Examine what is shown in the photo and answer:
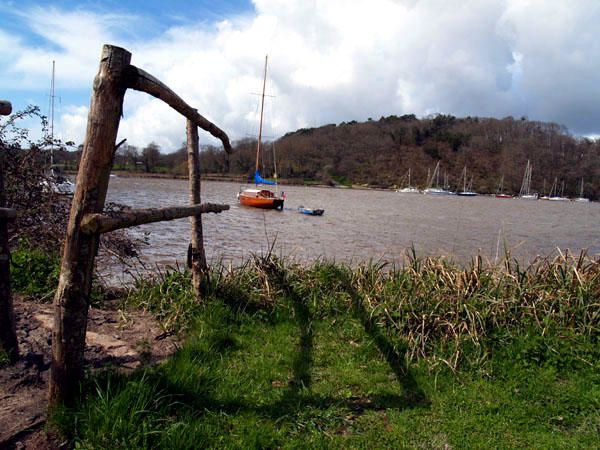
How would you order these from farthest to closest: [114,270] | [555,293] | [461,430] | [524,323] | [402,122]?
[402,122] < [114,270] < [555,293] < [524,323] < [461,430]

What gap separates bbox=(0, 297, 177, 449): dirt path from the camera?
2.71 meters

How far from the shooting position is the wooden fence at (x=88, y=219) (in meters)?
2.65

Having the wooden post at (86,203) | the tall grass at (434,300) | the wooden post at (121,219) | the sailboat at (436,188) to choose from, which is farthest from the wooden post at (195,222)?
the sailboat at (436,188)

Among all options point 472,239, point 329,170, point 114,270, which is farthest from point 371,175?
point 114,270

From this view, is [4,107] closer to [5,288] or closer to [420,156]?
[5,288]

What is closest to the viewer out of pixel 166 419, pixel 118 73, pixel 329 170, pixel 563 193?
pixel 118 73

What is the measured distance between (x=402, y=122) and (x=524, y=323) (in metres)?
194

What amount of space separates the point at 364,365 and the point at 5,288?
10.1 ft

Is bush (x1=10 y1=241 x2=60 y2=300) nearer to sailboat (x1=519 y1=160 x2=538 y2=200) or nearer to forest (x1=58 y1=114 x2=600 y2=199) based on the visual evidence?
forest (x1=58 y1=114 x2=600 y2=199)

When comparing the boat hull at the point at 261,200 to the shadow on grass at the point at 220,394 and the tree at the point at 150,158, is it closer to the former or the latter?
the shadow on grass at the point at 220,394

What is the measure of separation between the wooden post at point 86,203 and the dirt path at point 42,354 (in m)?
0.23

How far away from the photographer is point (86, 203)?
8.77 feet

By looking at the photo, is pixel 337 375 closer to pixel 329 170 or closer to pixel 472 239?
pixel 472 239

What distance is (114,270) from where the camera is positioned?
899 centimetres
